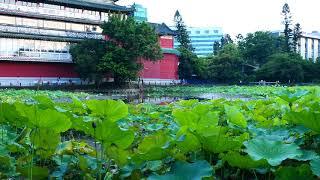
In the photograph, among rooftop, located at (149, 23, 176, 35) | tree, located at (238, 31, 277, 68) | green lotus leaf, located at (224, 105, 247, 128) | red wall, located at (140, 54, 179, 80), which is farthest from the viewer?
tree, located at (238, 31, 277, 68)

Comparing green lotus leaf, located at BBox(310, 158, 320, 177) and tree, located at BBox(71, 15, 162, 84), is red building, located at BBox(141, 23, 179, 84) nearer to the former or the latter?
tree, located at BBox(71, 15, 162, 84)

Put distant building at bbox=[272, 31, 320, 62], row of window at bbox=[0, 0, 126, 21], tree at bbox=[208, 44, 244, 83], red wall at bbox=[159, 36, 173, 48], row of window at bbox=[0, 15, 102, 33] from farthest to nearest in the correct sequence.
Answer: distant building at bbox=[272, 31, 320, 62]
tree at bbox=[208, 44, 244, 83]
red wall at bbox=[159, 36, 173, 48]
row of window at bbox=[0, 15, 102, 33]
row of window at bbox=[0, 0, 126, 21]

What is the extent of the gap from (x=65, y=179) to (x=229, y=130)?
0.67 m

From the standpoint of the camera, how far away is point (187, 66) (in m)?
38.2

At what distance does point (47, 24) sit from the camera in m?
28.2

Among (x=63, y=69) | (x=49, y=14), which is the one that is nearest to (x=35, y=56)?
(x=63, y=69)

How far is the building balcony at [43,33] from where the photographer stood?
25867mm

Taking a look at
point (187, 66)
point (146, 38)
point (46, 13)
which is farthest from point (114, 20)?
point (187, 66)

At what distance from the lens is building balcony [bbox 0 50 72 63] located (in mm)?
25833

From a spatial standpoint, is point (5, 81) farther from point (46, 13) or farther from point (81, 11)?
point (81, 11)

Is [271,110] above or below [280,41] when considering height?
below

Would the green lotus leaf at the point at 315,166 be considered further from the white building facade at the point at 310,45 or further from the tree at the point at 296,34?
the white building facade at the point at 310,45

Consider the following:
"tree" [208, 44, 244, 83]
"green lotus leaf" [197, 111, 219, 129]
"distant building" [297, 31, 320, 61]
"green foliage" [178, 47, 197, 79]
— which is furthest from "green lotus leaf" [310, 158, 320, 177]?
"distant building" [297, 31, 320, 61]

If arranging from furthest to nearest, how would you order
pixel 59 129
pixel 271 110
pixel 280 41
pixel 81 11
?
pixel 280 41
pixel 81 11
pixel 271 110
pixel 59 129
